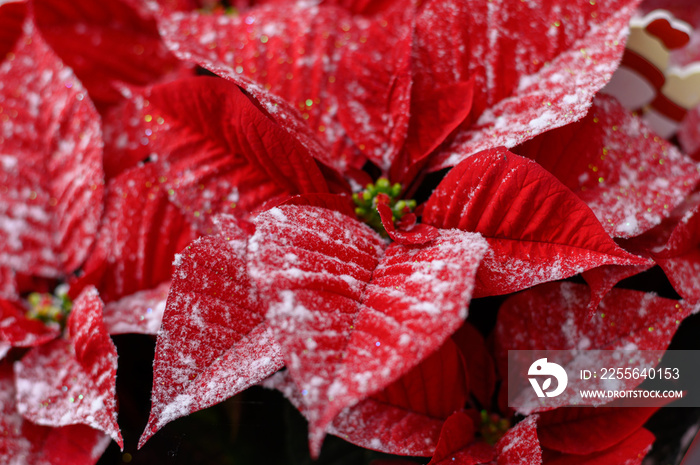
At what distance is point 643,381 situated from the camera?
0.40 m

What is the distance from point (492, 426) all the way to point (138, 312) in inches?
12.0

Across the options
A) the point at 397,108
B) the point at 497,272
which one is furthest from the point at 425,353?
the point at 397,108

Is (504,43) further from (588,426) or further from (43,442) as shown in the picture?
(43,442)

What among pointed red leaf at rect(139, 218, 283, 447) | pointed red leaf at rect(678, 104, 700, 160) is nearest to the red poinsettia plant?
pointed red leaf at rect(139, 218, 283, 447)

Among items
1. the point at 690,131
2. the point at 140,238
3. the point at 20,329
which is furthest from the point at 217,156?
the point at 690,131

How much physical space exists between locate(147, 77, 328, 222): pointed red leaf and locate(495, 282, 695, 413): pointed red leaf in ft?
0.62

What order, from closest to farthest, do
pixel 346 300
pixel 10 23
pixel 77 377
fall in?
1. pixel 346 300
2. pixel 77 377
3. pixel 10 23

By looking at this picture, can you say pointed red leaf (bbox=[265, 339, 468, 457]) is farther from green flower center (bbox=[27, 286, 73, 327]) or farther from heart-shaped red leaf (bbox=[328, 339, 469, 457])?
green flower center (bbox=[27, 286, 73, 327])

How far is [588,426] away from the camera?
16.0 inches

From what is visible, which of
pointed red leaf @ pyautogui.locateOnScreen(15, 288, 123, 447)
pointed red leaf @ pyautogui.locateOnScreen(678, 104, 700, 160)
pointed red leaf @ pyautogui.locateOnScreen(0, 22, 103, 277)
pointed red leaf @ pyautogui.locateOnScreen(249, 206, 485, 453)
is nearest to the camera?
pointed red leaf @ pyautogui.locateOnScreen(249, 206, 485, 453)

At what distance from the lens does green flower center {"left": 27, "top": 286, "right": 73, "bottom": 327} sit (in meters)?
0.47

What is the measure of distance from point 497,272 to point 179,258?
197 millimetres

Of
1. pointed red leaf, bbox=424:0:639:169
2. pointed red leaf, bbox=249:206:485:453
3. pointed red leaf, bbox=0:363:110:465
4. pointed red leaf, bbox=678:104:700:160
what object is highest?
pointed red leaf, bbox=424:0:639:169

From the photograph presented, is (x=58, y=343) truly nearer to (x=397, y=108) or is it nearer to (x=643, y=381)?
(x=397, y=108)
